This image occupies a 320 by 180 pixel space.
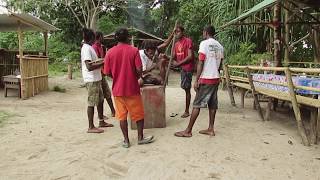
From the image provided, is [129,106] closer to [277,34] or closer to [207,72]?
[207,72]

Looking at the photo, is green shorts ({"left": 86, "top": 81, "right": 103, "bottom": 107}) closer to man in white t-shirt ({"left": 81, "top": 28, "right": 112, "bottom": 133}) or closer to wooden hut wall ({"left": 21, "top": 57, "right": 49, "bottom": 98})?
man in white t-shirt ({"left": 81, "top": 28, "right": 112, "bottom": 133})

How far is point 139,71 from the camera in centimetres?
552

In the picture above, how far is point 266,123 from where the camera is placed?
7355 mm

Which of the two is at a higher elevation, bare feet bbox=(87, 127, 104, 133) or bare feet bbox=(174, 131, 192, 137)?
bare feet bbox=(174, 131, 192, 137)

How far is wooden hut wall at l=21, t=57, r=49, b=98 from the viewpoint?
11.6 m

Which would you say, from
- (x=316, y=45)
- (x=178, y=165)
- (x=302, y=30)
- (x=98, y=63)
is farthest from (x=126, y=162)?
(x=302, y=30)

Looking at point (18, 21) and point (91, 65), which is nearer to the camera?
point (91, 65)

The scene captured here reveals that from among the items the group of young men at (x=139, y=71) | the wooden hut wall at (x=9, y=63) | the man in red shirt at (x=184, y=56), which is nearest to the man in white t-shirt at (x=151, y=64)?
the group of young men at (x=139, y=71)

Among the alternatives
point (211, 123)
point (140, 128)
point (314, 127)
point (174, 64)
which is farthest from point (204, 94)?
point (314, 127)

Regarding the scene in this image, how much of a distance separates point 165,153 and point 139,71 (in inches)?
46.9

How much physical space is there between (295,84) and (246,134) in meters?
1.14

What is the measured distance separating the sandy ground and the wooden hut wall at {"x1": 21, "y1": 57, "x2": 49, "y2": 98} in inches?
156

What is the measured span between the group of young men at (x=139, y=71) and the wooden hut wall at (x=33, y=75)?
16.2ft

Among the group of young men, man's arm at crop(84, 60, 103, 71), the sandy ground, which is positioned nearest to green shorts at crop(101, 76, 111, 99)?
the group of young men
